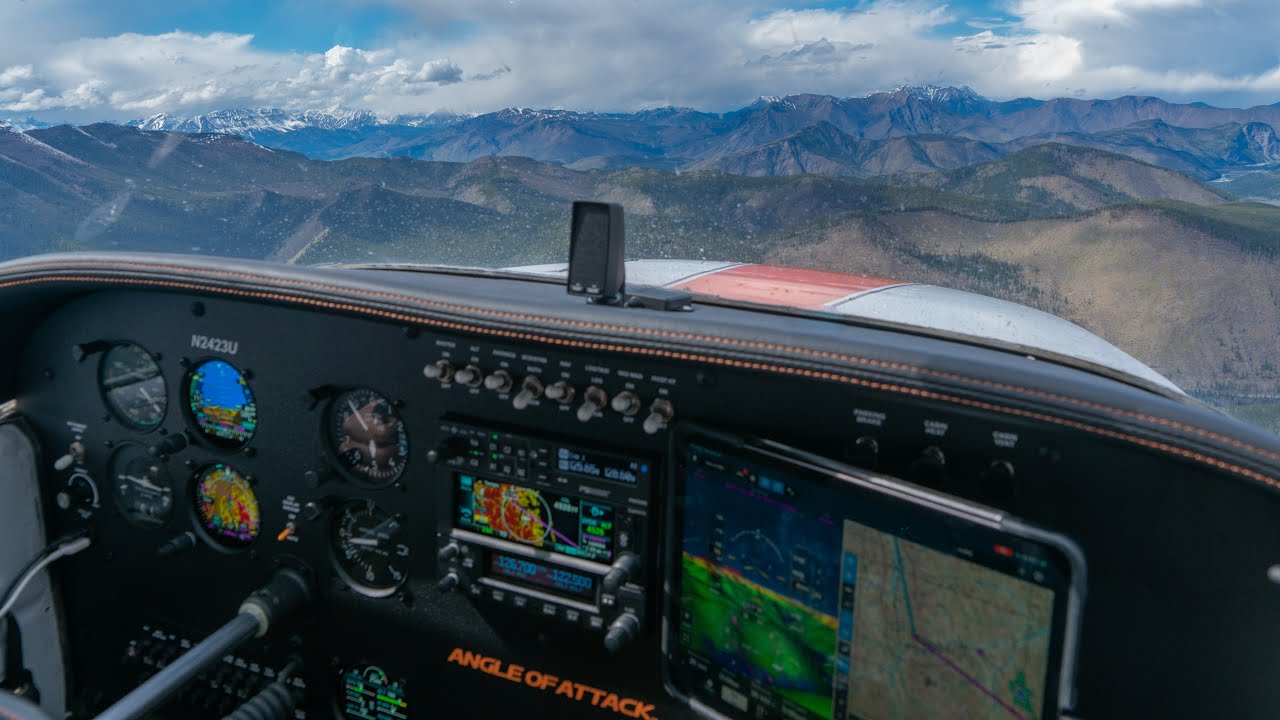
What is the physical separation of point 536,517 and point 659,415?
1.86 ft

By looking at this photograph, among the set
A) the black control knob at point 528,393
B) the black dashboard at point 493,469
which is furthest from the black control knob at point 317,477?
the black control knob at point 528,393

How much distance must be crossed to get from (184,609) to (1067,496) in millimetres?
3021

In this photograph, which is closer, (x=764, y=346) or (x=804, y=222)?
(x=764, y=346)

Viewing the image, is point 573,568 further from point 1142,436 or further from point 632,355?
point 1142,436

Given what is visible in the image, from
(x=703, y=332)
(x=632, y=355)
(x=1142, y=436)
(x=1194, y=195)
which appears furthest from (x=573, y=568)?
(x=1194, y=195)

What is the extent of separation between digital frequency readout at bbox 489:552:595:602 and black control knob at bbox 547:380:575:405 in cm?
54

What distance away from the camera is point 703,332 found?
1765 millimetres

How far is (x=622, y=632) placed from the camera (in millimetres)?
2061

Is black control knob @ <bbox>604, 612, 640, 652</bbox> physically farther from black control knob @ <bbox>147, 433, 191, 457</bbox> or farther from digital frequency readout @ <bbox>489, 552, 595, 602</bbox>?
black control knob @ <bbox>147, 433, 191, 457</bbox>

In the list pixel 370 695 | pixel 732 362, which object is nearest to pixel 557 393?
pixel 732 362

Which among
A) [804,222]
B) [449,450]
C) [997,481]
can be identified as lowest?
[449,450]

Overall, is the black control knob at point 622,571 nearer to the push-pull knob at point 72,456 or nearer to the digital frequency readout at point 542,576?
the digital frequency readout at point 542,576

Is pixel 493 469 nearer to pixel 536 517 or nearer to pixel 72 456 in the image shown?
pixel 536 517

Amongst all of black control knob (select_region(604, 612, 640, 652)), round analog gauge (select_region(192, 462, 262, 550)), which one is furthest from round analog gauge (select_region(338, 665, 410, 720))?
black control knob (select_region(604, 612, 640, 652))
